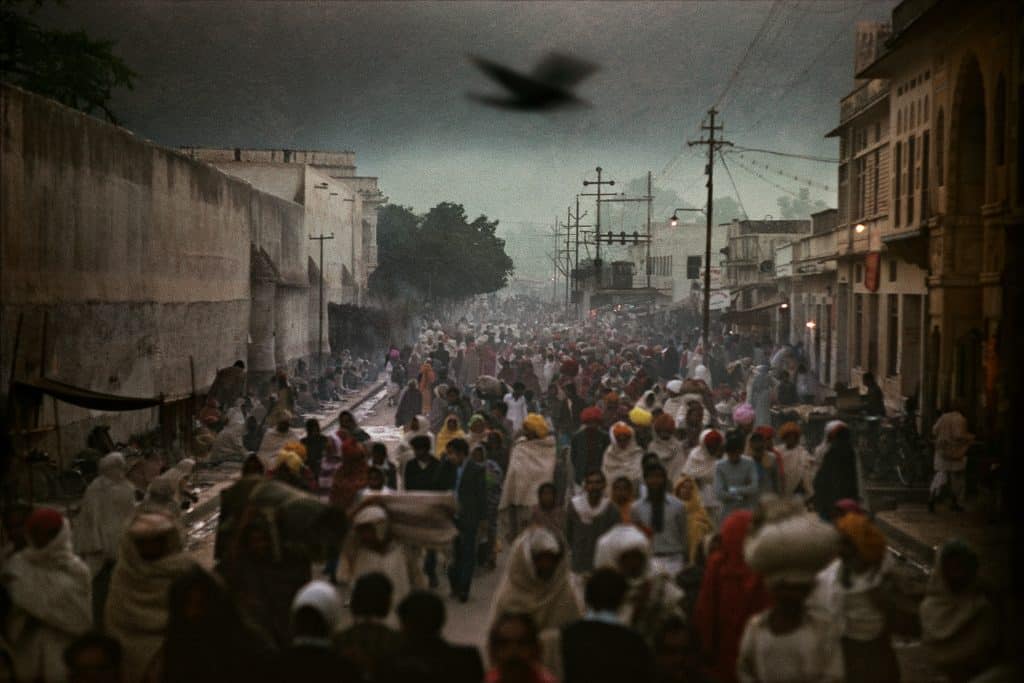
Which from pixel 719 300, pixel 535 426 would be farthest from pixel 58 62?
pixel 535 426

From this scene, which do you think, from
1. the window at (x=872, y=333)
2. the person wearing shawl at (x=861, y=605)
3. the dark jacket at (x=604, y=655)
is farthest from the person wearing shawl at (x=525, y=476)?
the window at (x=872, y=333)

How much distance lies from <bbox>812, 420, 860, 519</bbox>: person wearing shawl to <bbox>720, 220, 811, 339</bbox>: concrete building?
126 ft

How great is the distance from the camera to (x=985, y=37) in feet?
69.3

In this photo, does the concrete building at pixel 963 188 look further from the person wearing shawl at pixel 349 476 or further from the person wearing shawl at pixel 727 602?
the person wearing shawl at pixel 727 602

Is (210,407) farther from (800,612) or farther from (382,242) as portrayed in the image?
(382,242)

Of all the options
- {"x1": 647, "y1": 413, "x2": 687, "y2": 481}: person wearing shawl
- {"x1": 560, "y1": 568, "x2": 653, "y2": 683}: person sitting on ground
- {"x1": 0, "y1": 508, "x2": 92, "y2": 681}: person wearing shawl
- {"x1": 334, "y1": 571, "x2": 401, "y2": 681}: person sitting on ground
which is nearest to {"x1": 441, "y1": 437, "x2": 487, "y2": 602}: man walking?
{"x1": 647, "y1": 413, "x2": 687, "y2": 481}: person wearing shawl

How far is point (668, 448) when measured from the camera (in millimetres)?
13531

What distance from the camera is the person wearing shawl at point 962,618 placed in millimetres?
7012

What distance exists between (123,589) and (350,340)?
41552 mm

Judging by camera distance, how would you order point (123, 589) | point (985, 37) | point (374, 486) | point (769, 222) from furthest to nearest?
point (769, 222)
point (985, 37)
point (374, 486)
point (123, 589)

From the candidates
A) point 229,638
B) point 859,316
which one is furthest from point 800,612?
point 859,316

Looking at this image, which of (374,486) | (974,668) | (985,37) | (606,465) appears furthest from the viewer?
(985,37)

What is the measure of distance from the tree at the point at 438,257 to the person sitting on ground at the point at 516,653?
74826mm

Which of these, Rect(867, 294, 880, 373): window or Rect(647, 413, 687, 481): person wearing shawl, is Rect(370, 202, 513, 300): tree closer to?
Rect(867, 294, 880, 373): window
